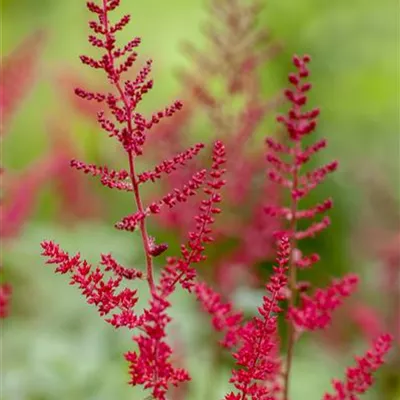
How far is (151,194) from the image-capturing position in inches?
180

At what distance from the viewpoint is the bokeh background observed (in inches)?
114

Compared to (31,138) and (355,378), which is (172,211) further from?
(31,138)

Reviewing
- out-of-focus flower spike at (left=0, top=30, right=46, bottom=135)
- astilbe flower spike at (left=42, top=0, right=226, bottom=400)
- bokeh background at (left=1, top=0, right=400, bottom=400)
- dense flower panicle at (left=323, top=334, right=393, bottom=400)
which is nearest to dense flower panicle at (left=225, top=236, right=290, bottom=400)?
astilbe flower spike at (left=42, top=0, right=226, bottom=400)

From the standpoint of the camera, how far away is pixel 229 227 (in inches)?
109

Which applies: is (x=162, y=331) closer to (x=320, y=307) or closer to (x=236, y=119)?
(x=320, y=307)

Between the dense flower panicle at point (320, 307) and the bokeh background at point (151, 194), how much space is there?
2.29 ft

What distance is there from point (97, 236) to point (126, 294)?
2389mm

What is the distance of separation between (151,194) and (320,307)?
2950 mm

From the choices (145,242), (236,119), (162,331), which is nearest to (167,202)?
(145,242)

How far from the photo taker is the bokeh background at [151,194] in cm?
290

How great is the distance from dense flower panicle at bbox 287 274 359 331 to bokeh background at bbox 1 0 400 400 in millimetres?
698

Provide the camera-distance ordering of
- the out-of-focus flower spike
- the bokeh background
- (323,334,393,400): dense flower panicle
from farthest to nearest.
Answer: the bokeh background → the out-of-focus flower spike → (323,334,393,400): dense flower panicle

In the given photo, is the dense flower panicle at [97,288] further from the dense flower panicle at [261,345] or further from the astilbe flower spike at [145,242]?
the dense flower panicle at [261,345]

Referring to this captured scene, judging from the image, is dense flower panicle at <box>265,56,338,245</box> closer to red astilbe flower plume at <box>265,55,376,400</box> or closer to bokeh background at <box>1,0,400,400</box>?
red astilbe flower plume at <box>265,55,376,400</box>
